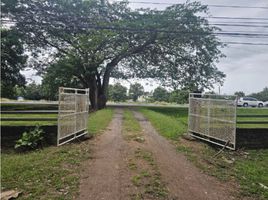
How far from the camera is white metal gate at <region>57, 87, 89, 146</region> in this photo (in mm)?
10016

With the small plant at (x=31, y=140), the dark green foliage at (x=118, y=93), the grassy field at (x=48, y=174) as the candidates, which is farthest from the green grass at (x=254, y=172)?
the dark green foliage at (x=118, y=93)

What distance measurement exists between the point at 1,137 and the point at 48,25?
44.8 feet

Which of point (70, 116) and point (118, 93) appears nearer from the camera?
point (70, 116)

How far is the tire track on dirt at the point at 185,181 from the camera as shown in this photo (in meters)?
6.09

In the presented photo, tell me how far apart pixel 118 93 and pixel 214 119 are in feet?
146

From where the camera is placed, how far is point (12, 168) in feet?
26.4

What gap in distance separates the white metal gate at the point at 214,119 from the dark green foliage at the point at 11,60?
16.9 m

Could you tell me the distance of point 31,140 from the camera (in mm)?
11664

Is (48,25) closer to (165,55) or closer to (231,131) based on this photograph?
(165,55)

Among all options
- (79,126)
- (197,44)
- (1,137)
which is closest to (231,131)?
(79,126)

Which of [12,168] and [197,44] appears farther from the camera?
[197,44]

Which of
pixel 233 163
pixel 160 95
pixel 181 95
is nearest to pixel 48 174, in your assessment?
pixel 233 163

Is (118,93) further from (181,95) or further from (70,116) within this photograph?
(70,116)

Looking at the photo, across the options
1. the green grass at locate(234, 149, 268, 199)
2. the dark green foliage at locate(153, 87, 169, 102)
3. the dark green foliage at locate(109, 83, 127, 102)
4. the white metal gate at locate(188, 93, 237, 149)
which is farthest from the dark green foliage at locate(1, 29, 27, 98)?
the dark green foliage at locate(153, 87, 169, 102)
